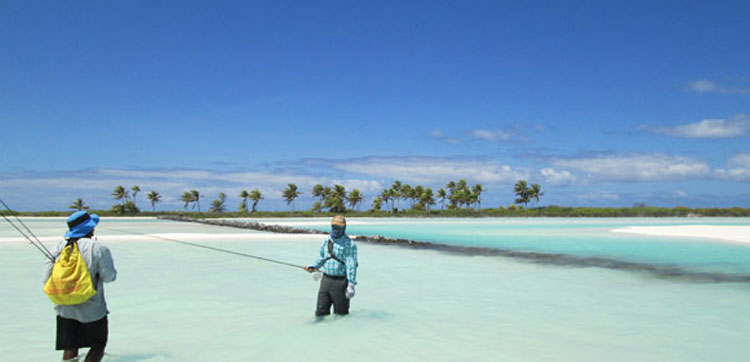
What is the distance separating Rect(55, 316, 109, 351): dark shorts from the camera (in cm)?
536

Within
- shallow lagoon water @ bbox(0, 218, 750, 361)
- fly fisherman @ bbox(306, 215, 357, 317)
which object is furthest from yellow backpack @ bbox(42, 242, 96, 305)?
fly fisherman @ bbox(306, 215, 357, 317)

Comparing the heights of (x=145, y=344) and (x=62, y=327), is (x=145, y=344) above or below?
below

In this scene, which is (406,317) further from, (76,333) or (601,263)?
(601,263)

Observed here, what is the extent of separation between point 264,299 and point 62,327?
19.1 feet

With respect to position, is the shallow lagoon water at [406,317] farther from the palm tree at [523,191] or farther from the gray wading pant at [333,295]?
the palm tree at [523,191]

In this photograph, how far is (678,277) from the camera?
1536cm

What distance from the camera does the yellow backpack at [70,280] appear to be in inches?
197

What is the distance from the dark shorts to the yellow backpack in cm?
36

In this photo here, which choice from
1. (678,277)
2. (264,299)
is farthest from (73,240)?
(678,277)

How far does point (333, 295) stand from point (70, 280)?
3.63m

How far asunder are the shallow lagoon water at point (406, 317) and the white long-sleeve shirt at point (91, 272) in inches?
63.4

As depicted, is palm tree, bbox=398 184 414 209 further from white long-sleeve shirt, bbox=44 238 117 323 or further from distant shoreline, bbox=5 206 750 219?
white long-sleeve shirt, bbox=44 238 117 323

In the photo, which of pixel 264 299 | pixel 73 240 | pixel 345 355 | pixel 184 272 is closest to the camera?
pixel 73 240

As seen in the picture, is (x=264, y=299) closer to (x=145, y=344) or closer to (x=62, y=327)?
(x=145, y=344)
